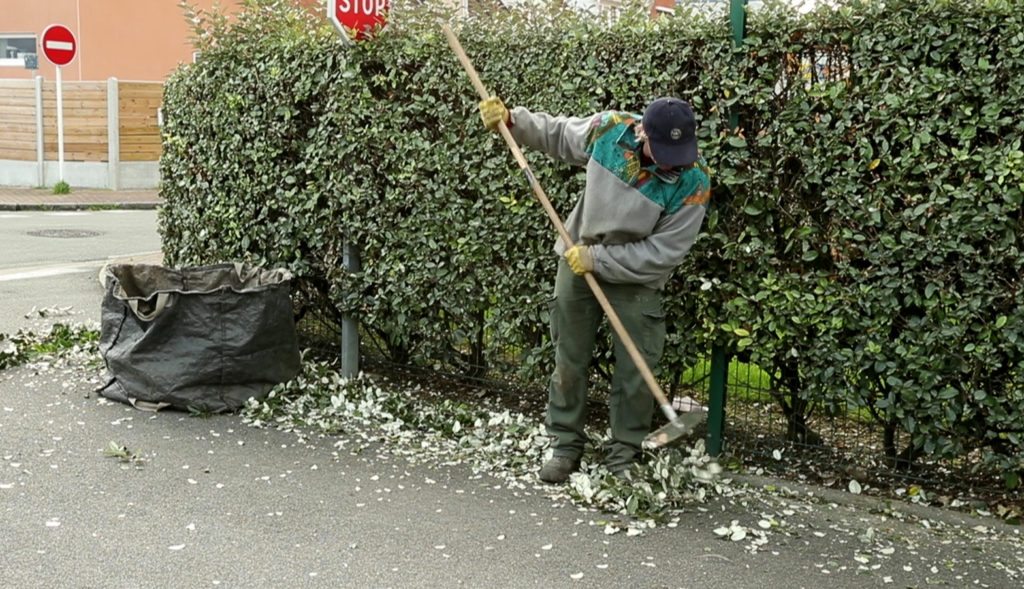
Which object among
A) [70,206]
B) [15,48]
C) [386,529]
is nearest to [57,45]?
[70,206]

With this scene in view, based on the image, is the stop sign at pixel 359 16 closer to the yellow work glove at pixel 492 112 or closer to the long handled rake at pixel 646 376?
the yellow work glove at pixel 492 112

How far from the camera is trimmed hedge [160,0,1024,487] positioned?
15.1 feet

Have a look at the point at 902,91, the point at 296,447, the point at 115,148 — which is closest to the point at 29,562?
the point at 296,447

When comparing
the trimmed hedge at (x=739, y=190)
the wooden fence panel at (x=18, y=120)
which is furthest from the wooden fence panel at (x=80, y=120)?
the trimmed hedge at (x=739, y=190)

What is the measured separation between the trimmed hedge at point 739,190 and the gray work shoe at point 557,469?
0.75 m

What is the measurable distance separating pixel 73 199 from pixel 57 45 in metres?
2.69

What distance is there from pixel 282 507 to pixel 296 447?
0.86 metres

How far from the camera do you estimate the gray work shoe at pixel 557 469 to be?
5219 millimetres

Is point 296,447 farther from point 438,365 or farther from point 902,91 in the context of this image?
point 902,91

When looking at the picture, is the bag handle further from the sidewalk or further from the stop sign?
the sidewalk

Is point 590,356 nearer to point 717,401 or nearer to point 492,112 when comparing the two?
point 717,401

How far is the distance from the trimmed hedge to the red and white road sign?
13472 mm

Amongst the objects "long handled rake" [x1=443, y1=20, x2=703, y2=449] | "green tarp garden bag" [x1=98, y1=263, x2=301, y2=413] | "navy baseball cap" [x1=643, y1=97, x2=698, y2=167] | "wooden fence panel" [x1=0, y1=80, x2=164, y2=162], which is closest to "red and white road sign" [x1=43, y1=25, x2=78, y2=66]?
"wooden fence panel" [x1=0, y1=80, x2=164, y2=162]

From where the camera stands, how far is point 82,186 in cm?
→ 2070
